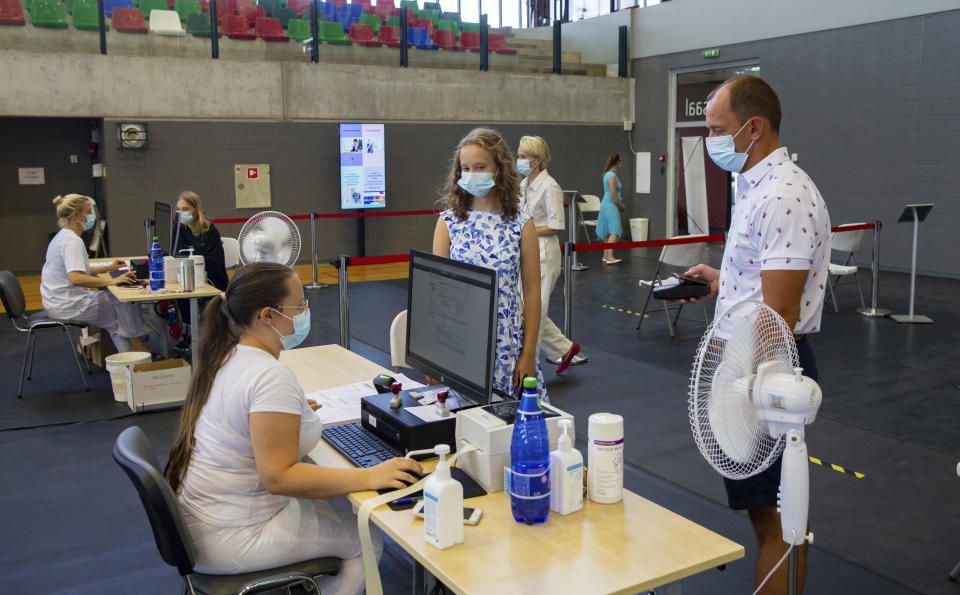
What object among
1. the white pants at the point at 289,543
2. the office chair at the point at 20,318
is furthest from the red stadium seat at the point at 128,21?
the white pants at the point at 289,543

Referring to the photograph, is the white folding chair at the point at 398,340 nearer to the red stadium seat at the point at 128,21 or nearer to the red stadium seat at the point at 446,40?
the red stadium seat at the point at 128,21

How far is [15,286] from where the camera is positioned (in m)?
5.38

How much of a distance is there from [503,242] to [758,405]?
1296 millimetres

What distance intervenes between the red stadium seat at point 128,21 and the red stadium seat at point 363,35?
2.70m

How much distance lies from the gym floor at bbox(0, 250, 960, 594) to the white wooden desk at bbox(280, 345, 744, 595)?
1.13 meters

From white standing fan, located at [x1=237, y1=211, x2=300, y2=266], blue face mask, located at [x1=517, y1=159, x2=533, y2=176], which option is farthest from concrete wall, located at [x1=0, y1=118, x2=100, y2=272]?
blue face mask, located at [x1=517, y1=159, x2=533, y2=176]

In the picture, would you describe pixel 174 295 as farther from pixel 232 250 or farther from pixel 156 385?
pixel 232 250

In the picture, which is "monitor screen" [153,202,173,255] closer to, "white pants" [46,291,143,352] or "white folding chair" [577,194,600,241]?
"white pants" [46,291,143,352]

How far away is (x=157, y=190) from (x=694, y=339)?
6.83 meters

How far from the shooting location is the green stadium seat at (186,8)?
9.95 m

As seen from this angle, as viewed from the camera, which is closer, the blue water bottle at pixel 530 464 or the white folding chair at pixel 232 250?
the blue water bottle at pixel 530 464

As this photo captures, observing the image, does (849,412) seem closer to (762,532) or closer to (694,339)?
(694,339)

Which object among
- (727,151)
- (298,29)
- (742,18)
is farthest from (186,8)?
(727,151)

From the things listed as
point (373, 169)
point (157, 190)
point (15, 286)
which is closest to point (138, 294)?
point (15, 286)
